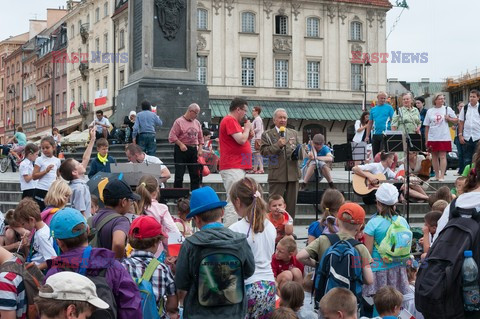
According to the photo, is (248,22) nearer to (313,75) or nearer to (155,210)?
(313,75)

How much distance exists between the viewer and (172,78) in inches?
837

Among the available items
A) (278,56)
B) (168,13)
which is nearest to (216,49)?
(278,56)

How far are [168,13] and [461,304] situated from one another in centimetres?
1833

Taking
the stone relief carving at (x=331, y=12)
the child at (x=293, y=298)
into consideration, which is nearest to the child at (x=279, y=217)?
the child at (x=293, y=298)

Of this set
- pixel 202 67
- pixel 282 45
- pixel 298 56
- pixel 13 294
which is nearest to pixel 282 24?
pixel 282 45

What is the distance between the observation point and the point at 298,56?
183 ft

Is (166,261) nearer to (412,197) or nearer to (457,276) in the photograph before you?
(457,276)

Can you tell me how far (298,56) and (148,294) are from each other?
170 feet

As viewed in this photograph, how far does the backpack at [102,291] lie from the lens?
4.31m

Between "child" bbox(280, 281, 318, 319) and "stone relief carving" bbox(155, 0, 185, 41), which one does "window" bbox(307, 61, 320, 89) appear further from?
"child" bbox(280, 281, 318, 319)

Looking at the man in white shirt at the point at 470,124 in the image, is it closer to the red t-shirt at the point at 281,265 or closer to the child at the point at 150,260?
the red t-shirt at the point at 281,265

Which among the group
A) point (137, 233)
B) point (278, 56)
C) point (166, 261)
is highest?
point (278, 56)

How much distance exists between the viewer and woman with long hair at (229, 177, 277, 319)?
18.5 ft

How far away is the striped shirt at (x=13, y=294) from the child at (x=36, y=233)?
1.76m
